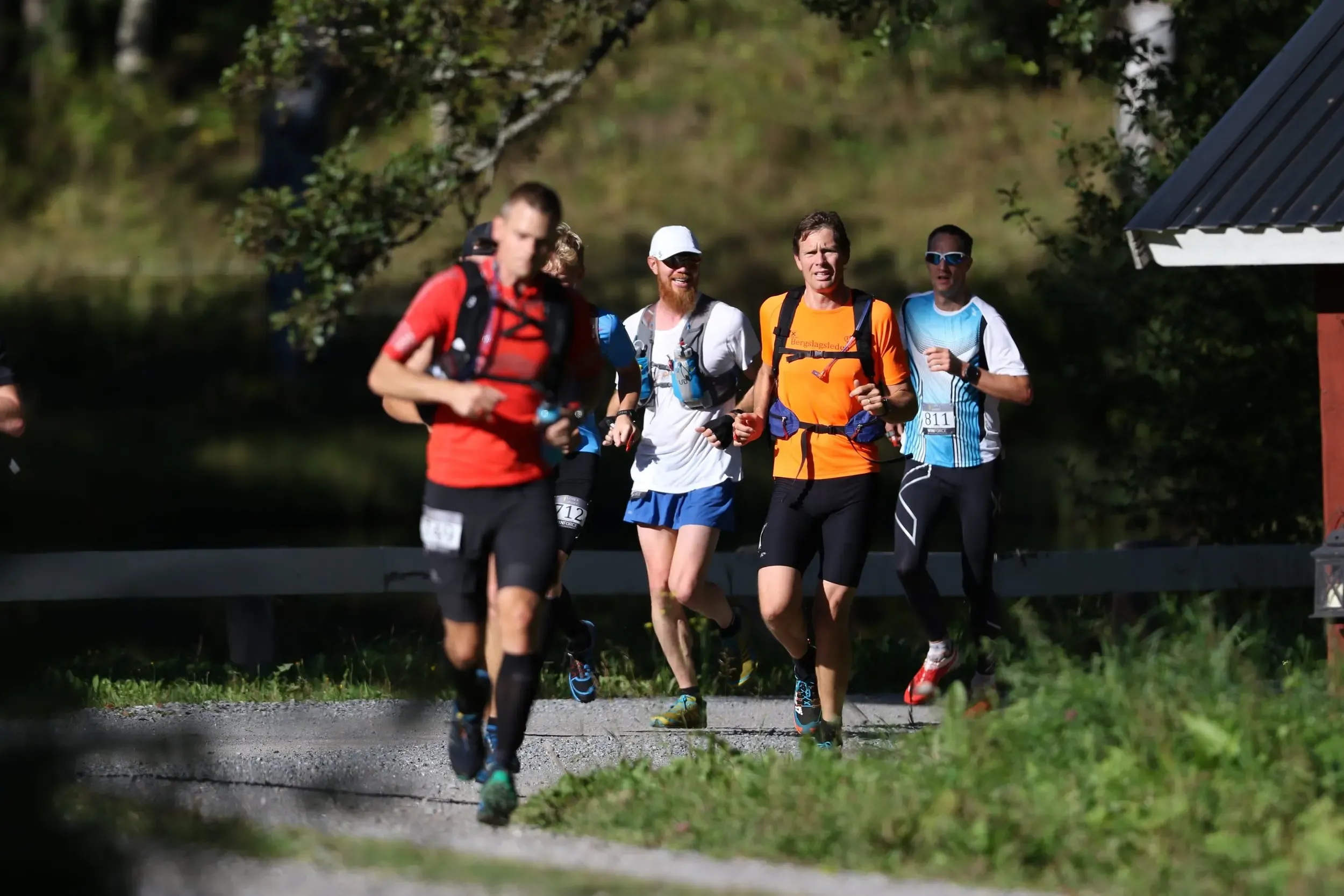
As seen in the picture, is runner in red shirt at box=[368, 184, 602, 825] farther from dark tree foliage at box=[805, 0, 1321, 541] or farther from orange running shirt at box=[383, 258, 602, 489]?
dark tree foliage at box=[805, 0, 1321, 541]

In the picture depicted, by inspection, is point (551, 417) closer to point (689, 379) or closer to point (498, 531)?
point (498, 531)

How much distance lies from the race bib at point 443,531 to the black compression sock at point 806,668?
2.44 m

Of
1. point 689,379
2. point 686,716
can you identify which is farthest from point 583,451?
point 686,716

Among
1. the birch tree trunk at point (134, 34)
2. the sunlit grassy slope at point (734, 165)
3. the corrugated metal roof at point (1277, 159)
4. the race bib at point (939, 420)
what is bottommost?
the race bib at point (939, 420)

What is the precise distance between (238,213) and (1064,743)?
892 cm

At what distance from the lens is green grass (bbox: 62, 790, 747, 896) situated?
5688 mm

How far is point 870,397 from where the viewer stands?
869cm

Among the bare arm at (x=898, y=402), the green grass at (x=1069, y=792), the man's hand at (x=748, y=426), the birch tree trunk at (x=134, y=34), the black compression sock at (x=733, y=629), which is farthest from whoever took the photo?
the birch tree trunk at (x=134, y=34)

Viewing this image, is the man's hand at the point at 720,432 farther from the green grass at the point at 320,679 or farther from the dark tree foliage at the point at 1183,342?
the dark tree foliage at the point at 1183,342

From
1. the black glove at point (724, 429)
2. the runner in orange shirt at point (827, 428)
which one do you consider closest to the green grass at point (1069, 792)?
the runner in orange shirt at point (827, 428)

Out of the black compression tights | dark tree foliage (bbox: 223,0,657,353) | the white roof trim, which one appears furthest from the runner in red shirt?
dark tree foliage (bbox: 223,0,657,353)

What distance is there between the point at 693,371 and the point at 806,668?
1.33 metres

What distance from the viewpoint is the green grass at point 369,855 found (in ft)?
18.7

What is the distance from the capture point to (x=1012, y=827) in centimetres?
645
